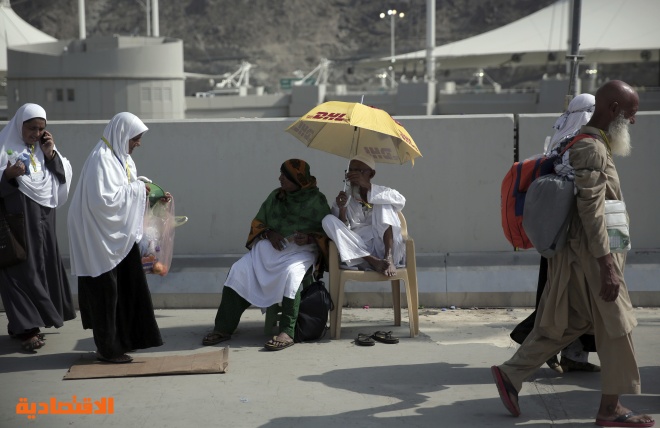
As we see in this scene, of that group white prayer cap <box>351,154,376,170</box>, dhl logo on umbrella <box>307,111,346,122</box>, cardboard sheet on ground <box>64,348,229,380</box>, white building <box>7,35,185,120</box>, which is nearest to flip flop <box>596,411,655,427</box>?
cardboard sheet on ground <box>64,348,229,380</box>

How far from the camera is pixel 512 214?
491cm

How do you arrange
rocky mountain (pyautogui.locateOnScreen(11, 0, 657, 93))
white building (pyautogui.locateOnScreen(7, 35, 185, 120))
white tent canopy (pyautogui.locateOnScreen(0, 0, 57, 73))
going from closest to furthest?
white building (pyautogui.locateOnScreen(7, 35, 185, 120)) → white tent canopy (pyautogui.locateOnScreen(0, 0, 57, 73)) → rocky mountain (pyautogui.locateOnScreen(11, 0, 657, 93))

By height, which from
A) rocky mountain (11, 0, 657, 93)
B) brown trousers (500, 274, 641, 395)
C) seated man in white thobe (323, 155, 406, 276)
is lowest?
brown trousers (500, 274, 641, 395)

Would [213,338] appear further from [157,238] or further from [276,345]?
[157,238]

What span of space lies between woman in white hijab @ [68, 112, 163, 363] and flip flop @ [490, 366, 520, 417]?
2.29 metres

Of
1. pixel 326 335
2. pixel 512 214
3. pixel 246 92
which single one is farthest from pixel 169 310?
pixel 246 92

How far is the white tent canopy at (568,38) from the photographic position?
30734 mm

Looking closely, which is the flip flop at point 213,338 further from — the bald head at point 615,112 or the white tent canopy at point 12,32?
the white tent canopy at point 12,32

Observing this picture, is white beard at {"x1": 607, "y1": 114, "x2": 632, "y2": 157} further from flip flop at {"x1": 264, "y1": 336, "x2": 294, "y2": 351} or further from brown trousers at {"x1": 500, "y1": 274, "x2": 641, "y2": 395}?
flip flop at {"x1": 264, "y1": 336, "x2": 294, "y2": 351}

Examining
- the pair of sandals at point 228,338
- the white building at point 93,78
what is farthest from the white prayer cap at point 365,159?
the white building at point 93,78

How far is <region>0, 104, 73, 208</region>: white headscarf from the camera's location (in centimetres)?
590

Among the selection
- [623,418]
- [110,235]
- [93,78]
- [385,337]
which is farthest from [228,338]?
[93,78]

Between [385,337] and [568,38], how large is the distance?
2629 cm

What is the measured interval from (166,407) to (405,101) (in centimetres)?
2766
